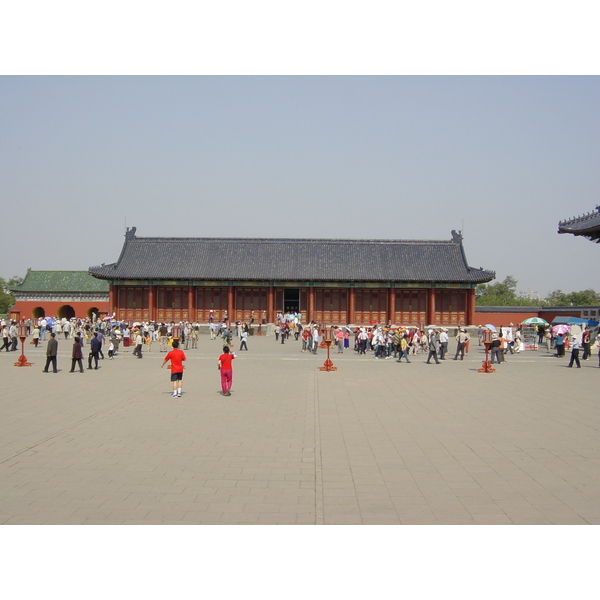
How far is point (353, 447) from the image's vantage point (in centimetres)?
891

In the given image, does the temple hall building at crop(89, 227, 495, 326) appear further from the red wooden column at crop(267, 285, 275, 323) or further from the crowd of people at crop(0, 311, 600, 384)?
the crowd of people at crop(0, 311, 600, 384)

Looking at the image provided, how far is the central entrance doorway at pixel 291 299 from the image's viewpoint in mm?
50188

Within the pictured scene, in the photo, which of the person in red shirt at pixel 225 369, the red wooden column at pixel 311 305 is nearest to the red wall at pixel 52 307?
the red wooden column at pixel 311 305

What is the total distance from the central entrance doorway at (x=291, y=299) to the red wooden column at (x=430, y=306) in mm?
10927

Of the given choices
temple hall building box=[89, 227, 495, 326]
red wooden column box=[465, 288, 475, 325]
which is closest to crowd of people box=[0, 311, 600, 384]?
red wooden column box=[465, 288, 475, 325]

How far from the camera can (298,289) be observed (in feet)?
164

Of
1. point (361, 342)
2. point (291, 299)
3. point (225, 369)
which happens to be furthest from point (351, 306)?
point (225, 369)

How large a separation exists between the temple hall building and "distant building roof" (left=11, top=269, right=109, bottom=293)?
7.55m

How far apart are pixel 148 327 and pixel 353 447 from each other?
2821cm

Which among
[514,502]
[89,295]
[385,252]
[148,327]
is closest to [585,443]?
[514,502]

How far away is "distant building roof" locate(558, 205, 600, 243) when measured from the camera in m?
26.9

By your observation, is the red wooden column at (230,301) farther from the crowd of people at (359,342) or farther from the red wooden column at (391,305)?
the red wooden column at (391,305)

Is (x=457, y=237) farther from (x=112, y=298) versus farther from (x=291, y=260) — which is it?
(x=112, y=298)
